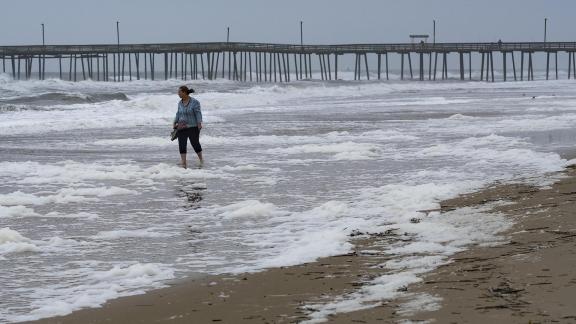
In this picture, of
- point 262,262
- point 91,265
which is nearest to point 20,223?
point 91,265

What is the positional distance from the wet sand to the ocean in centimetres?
22

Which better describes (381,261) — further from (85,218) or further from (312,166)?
(312,166)

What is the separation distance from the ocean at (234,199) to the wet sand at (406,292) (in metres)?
0.22

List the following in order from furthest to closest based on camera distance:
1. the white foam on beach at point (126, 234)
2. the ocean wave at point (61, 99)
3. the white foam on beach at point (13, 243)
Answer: the ocean wave at point (61, 99) < the white foam on beach at point (126, 234) < the white foam on beach at point (13, 243)

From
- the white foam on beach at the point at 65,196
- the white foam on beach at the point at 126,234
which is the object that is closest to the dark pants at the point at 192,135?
the white foam on beach at the point at 65,196

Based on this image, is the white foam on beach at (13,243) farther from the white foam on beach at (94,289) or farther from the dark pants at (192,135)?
the dark pants at (192,135)

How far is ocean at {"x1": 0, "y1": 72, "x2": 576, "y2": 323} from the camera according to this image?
6.32 m

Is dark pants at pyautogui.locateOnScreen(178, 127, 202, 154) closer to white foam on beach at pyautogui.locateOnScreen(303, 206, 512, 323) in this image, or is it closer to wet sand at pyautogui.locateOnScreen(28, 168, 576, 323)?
white foam on beach at pyautogui.locateOnScreen(303, 206, 512, 323)

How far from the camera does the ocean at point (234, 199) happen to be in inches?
249

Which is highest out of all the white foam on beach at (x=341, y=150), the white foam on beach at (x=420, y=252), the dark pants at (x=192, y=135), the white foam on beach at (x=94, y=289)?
the dark pants at (x=192, y=135)

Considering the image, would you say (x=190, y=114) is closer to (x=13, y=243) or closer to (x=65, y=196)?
(x=65, y=196)

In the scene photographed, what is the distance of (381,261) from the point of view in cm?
626

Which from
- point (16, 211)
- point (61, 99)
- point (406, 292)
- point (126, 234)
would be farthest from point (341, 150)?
point (61, 99)

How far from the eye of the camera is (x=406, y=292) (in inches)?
203
